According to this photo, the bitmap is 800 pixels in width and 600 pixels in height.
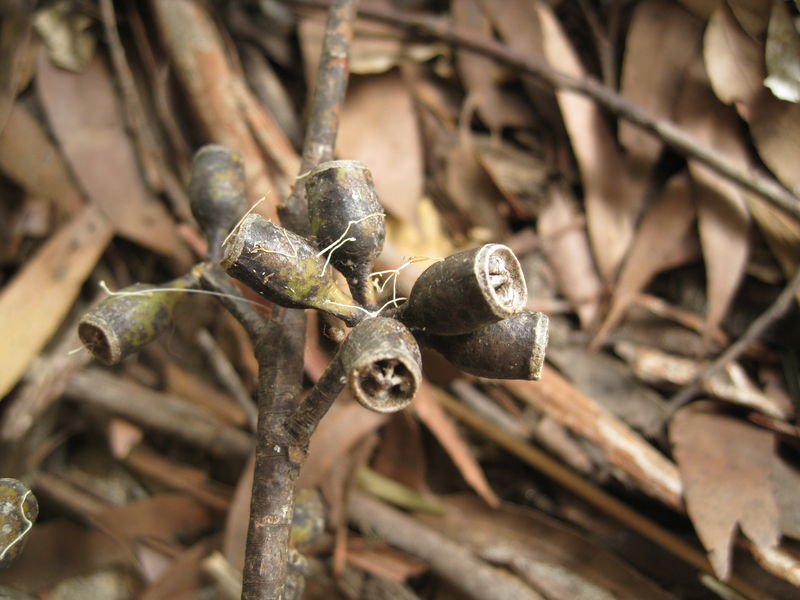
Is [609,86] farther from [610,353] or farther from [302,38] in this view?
[302,38]

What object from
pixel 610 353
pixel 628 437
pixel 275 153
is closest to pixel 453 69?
pixel 275 153

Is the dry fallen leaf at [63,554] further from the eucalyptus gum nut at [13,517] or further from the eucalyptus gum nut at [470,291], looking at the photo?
the eucalyptus gum nut at [470,291]

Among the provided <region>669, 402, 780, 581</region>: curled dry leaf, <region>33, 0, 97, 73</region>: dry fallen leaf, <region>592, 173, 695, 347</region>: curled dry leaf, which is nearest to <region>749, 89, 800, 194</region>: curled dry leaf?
<region>592, 173, 695, 347</region>: curled dry leaf

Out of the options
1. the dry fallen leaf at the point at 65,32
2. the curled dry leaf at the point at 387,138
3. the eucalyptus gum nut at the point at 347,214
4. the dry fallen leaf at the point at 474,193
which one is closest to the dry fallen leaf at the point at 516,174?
the dry fallen leaf at the point at 474,193

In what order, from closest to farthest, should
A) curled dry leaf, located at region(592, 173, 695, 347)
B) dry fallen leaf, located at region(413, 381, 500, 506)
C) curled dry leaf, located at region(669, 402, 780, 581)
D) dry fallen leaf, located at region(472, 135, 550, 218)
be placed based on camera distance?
curled dry leaf, located at region(669, 402, 780, 581), dry fallen leaf, located at region(413, 381, 500, 506), curled dry leaf, located at region(592, 173, 695, 347), dry fallen leaf, located at region(472, 135, 550, 218)

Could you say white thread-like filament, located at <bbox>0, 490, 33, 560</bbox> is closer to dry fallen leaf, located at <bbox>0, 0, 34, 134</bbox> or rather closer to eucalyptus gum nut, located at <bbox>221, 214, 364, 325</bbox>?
eucalyptus gum nut, located at <bbox>221, 214, 364, 325</bbox>

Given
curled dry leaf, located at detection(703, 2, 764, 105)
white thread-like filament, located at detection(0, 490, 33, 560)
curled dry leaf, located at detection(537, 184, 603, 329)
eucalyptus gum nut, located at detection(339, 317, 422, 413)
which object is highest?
curled dry leaf, located at detection(703, 2, 764, 105)
